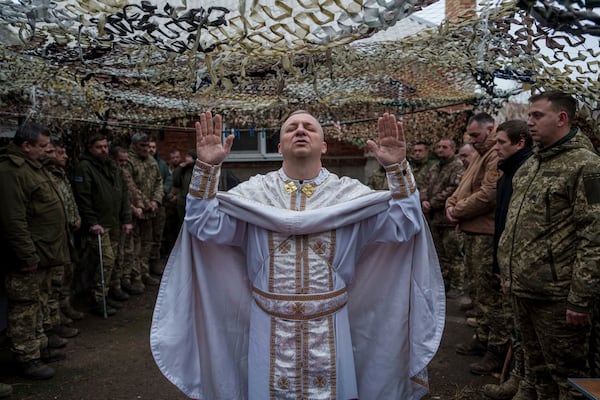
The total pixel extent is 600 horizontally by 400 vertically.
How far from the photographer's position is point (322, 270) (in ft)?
7.70

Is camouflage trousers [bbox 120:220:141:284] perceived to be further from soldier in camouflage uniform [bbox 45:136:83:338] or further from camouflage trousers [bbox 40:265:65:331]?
camouflage trousers [bbox 40:265:65:331]

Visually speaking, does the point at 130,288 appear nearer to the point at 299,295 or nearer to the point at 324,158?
the point at 299,295

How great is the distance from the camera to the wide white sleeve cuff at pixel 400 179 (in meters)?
2.24

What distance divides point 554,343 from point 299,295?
156 cm

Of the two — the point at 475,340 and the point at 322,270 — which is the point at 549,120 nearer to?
the point at 322,270

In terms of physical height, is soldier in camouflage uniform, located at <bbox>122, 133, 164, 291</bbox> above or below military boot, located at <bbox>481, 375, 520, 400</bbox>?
above

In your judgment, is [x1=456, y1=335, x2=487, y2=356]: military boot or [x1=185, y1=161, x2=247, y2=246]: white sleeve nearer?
[x1=185, y1=161, x2=247, y2=246]: white sleeve

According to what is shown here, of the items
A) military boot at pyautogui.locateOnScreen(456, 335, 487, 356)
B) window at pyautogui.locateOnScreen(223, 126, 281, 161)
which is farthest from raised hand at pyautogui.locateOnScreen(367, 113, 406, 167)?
window at pyautogui.locateOnScreen(223, 126, 281, 161)

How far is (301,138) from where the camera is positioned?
7.84 ft

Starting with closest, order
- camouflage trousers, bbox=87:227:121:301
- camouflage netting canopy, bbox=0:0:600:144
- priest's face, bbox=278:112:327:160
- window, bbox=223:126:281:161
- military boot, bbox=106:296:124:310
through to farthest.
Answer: camouflage netting canopy, bbox=0:0:600:144 < priest's face, bbox=278:112:327:160 < camouflage trousers, bbox=87:227:121:301 < military boot, bbox=106:296:124:310 < window, bbox=223:126:281:161

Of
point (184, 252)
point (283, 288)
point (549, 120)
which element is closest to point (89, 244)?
point (184, 252)

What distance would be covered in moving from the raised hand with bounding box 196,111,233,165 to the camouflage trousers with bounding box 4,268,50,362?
256 centimetres

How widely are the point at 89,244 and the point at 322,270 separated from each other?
423cm

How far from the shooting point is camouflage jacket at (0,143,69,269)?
384cm
